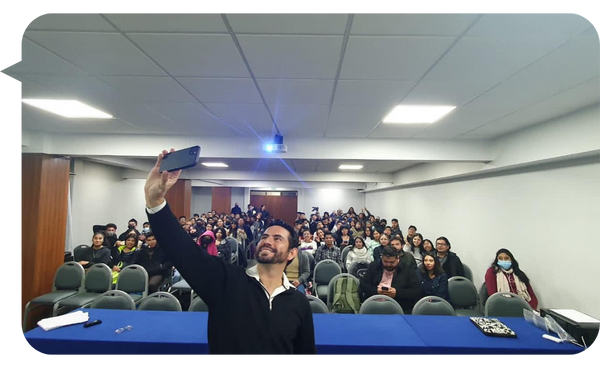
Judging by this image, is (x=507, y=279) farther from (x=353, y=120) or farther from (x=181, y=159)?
(x=181, y=159)

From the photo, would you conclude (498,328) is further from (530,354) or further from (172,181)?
(172,181)

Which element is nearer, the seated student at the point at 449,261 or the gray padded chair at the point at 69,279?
the gray padded chair at the point at 69,279

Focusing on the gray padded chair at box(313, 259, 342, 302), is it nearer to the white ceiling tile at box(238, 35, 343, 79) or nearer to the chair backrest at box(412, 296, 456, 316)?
the chair backrest at box(412, 296, 456, 316)

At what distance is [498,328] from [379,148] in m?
2.95

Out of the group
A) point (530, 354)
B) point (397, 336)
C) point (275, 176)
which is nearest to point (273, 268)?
point (397, 336)

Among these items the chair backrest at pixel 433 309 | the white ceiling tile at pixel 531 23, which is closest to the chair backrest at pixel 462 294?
the chair backrest at pixel 433 309

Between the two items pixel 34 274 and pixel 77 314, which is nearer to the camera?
pixel 77 314

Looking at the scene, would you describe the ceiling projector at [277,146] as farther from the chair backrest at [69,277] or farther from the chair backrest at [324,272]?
the chair backrest at [69,277]

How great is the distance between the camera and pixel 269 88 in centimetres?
248

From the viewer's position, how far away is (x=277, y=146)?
4.19m

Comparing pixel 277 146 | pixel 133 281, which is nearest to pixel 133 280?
pixel 133 281

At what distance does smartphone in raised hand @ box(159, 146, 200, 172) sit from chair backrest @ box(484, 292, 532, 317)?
3.49 m

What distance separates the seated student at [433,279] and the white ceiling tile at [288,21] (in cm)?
329

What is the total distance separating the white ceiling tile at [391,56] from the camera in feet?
5.57
